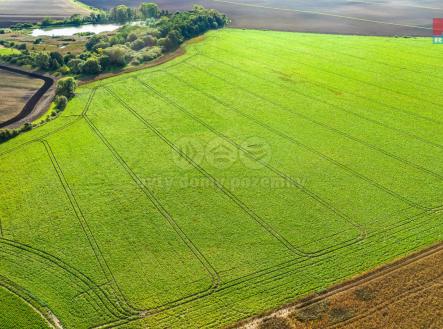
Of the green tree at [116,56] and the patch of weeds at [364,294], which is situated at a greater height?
the green tree at [116,56]

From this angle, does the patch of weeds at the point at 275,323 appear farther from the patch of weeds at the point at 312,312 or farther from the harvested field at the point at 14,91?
the harvested field at the point at 14,91

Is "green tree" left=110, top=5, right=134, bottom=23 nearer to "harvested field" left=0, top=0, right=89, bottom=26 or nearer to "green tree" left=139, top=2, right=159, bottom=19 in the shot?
"green tree" left=139, top=2, right=159, bottom=19

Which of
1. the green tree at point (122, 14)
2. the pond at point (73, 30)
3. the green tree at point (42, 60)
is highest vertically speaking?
the green tree at point (122, 14)

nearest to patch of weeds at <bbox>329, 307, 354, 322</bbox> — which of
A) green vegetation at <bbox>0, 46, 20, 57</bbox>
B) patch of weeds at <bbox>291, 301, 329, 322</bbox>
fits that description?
patch of weeds at <bbox>291, 301, 329, 322</bbox>

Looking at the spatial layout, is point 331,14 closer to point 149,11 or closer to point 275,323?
point 149,11

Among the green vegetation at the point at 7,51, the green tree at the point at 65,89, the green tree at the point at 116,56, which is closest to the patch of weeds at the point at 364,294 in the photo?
the green tree at the point at 65,89

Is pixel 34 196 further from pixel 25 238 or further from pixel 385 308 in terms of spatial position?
pixel 385 308

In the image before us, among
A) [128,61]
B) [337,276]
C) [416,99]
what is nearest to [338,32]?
[416,99]
